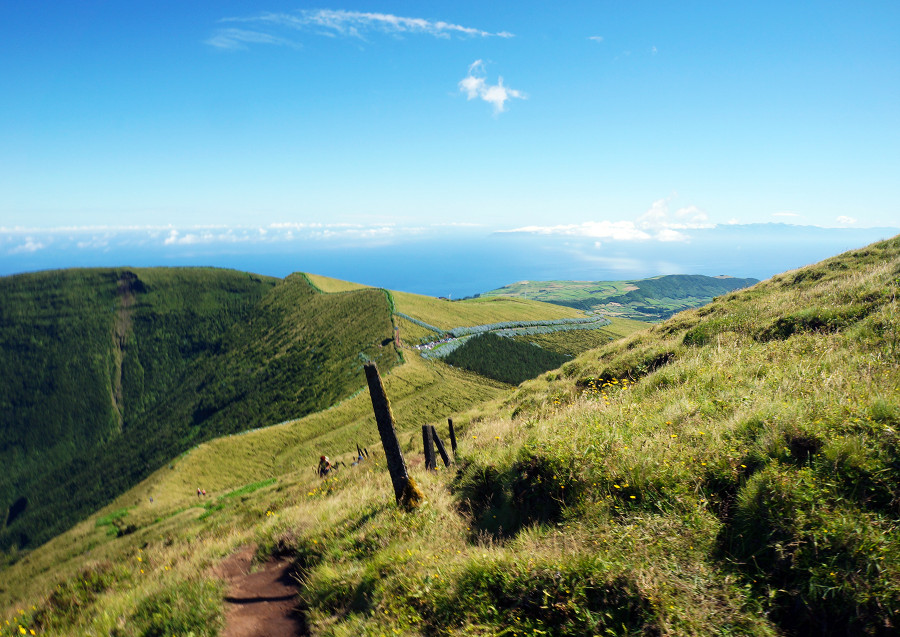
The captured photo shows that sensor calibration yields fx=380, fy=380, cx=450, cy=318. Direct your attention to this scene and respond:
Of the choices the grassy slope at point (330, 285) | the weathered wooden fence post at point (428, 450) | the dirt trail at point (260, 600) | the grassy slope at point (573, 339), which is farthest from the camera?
the grassy slope at point (330, 285)

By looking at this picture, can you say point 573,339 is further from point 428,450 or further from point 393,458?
→ point 393,458

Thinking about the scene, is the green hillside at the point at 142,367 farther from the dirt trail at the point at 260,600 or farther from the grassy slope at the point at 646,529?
the grassy slope at the point at 646,529

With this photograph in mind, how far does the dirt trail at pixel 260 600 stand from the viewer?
21.5 feet

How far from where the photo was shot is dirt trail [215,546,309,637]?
6562mm

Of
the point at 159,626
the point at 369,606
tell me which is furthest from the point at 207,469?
the point at 369,606

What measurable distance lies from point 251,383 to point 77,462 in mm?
62527

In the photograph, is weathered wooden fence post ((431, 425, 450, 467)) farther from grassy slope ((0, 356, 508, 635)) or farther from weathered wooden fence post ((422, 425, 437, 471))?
grassy slope ((0, 356, 508, 635))

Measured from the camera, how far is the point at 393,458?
29.5ft

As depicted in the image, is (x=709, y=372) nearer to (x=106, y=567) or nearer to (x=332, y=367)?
(x=106, y=567)

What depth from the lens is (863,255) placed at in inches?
864

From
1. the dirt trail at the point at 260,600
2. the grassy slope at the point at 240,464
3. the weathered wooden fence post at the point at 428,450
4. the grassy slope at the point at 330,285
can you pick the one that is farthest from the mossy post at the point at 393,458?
the grassy slope at the point at 330,285

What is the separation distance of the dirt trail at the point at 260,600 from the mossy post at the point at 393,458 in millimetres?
2676

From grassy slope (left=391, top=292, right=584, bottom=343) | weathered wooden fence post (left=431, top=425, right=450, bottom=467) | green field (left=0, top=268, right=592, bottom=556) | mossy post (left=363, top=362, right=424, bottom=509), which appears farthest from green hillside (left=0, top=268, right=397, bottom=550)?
mossy post (left=363, top=362, right=424, bottom=509)

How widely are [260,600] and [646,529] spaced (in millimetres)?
7126
